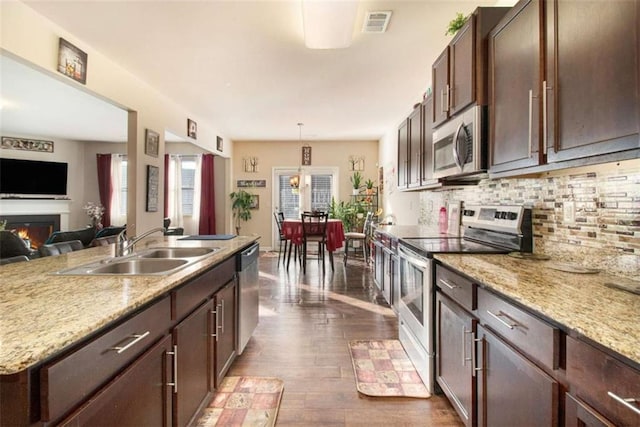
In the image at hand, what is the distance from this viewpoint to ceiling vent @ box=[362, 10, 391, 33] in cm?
239

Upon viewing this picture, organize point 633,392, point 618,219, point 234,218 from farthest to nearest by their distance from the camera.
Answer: point 234,218 → point 618,219 → point 633,392

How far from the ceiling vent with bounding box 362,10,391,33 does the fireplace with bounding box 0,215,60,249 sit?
685 cm

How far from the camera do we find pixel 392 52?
3008mm

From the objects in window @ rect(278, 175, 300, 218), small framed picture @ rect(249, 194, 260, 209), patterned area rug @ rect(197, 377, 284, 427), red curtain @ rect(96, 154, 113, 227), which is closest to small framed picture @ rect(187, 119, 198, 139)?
small framed picture @ rect(249, 194, 260, 209)

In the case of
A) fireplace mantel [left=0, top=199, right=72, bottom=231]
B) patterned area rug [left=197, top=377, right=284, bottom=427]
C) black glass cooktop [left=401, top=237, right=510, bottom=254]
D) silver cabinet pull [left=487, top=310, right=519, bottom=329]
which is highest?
fireplace mantel [left=0, top=199, right=72, bottom=231]

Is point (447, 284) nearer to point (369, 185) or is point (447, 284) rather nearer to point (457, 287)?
point (457, 287)

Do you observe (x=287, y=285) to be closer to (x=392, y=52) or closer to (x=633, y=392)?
(x=392, y=52)

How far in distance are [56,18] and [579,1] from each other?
3305 millimetres

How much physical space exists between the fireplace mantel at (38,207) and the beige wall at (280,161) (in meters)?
3.46

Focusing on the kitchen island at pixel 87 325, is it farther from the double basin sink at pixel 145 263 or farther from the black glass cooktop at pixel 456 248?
the black glass cooktop at pixel 456 248

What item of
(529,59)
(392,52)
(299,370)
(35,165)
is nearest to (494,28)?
(529,59)

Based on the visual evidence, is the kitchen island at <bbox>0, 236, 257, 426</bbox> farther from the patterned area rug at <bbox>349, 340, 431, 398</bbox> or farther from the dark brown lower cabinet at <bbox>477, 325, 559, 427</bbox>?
the dark brown lower cabinet at <bbox>477, 325, 559, 427</bbox>

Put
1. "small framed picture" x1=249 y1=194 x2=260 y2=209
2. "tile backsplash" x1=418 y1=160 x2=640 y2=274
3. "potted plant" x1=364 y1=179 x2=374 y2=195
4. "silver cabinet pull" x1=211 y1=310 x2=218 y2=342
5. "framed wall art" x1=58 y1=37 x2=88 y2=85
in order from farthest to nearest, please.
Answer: "small framed picture" x1=249 y1=194 x2=260 y2=209
"potted plant" x1=364 y1=179 x2=374 y2=195
"framed wall art" x1=58 y1=37 x2=88 y2=85
"silver cabinet pull" x1=211 y1=310 x2=218 y2=342
"tile backsplash" x1=418 y1=160 x2=640 y2=274

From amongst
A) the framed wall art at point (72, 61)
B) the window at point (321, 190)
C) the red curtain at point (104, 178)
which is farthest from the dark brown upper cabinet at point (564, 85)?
the red curtain at point (104, 178)
